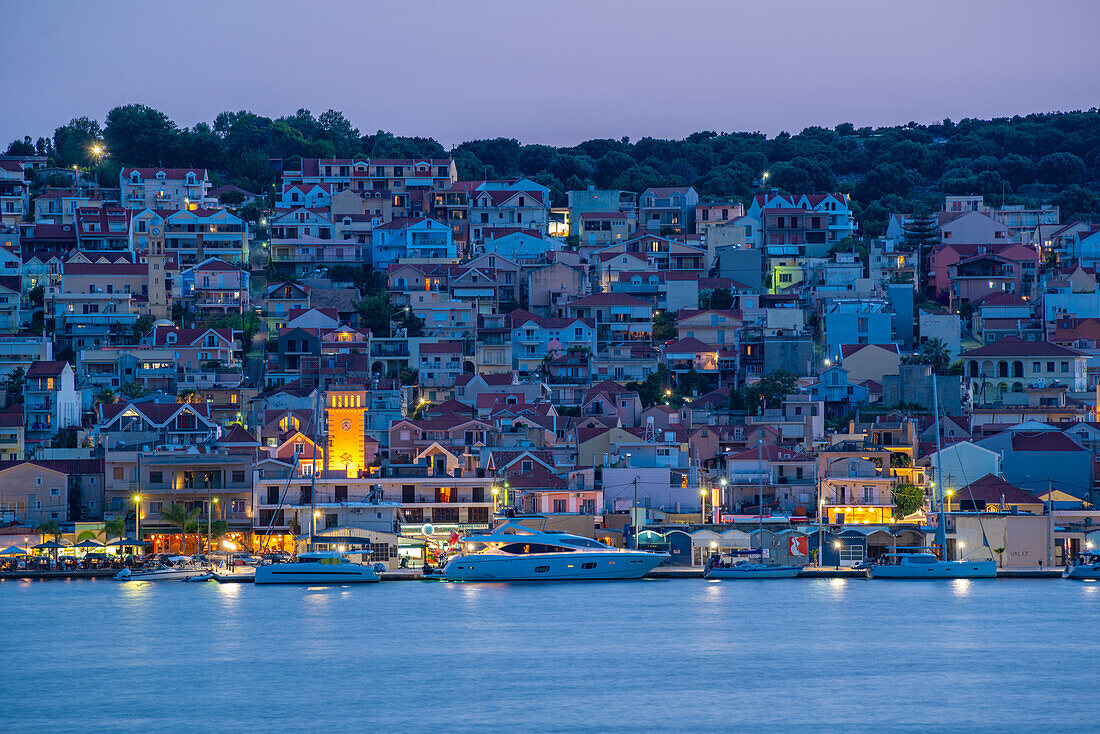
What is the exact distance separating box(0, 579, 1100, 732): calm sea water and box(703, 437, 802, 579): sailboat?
1.56ft

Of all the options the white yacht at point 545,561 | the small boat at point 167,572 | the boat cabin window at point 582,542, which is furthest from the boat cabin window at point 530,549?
the small boat at point 167,572

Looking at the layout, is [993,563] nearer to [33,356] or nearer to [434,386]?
[434,386]

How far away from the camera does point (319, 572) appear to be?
58938 millimetres

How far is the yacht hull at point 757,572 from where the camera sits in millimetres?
59375

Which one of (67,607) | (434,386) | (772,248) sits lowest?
(67,607)

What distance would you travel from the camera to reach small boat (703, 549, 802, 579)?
59.5 metres

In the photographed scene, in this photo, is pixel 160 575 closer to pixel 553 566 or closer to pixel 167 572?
pixel 167 572

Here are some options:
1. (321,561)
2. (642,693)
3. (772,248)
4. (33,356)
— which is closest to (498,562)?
(321,561)

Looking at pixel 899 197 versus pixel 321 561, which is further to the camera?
pixel 899 197

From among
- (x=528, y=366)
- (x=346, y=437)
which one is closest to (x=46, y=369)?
(x=346, y=437)

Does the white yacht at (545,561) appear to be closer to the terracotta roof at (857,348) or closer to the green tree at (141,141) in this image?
the terracotta roof at (857,348)

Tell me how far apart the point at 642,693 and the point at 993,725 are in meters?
8.19

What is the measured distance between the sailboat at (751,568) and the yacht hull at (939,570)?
2.90 metres

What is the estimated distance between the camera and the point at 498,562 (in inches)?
2347
